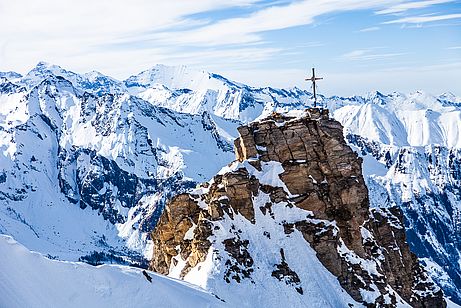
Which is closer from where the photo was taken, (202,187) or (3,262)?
(3,262)

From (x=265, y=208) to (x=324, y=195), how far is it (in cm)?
934

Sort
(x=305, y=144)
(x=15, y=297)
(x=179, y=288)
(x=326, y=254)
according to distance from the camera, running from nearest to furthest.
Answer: (x=15, y=297) → (x=179, y=288) → (x=326, y=254) → (x=305, y=144)

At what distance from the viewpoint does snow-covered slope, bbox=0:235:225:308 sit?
222 ft

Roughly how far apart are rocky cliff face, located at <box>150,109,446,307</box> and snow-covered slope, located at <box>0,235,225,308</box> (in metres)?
11.2

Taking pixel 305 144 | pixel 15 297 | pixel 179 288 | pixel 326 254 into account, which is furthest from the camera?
pixel 305 144

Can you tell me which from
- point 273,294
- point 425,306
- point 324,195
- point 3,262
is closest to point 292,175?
point 324,195

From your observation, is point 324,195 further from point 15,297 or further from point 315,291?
point 15,297

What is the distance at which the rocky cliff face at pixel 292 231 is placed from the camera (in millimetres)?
93750

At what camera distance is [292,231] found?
3939 inches

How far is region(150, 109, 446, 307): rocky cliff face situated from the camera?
93750mm

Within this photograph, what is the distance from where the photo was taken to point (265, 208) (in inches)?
4001

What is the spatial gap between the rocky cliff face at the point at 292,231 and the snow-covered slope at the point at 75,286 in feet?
36.6

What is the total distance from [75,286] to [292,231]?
3750cm

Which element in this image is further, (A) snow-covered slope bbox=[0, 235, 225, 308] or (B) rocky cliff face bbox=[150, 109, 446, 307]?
(B) rocky cliff face bbox=[150, 109, 446, 307]
